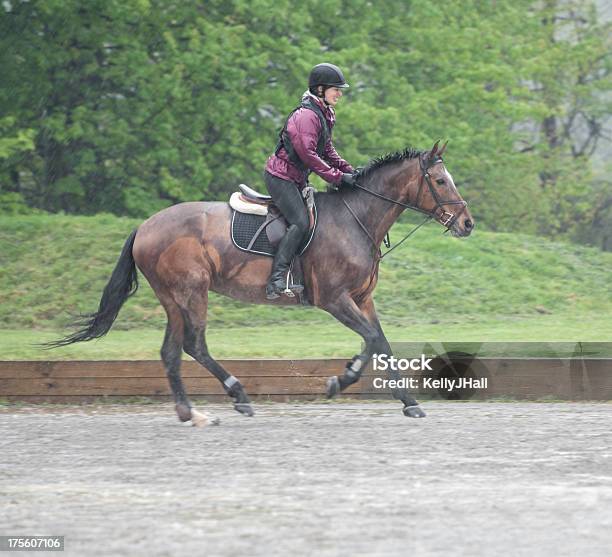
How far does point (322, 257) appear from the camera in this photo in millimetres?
12438

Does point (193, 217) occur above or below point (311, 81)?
below

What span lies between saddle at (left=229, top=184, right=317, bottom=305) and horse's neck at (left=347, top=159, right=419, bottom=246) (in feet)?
1.59

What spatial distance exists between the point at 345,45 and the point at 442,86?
12.6ft

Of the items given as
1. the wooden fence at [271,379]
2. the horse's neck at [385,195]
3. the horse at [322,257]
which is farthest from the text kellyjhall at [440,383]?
the horse's neck at [385,195]

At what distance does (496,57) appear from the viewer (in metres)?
36.5

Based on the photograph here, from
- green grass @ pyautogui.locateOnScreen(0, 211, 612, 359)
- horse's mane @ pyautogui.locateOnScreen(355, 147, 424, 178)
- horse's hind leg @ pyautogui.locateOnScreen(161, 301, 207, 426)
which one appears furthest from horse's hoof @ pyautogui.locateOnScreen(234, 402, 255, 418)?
green grass @ pyautogui.locateOnScreen(0, 211, 612, 359)

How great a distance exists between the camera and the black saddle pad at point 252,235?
40.7 feet

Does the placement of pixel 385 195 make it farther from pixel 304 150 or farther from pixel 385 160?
pixel 304 150

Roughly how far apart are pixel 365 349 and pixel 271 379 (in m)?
1.78

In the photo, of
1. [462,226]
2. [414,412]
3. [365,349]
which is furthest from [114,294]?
[462,226]

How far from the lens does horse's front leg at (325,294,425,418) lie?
1220 centimetres

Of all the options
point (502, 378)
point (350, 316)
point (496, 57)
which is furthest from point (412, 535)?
point (496, 57)

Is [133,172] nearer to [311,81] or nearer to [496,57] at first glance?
[496,57]

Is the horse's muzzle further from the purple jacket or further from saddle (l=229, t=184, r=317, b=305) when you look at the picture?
saddle (l=229, t=184, r=317, b=305)
